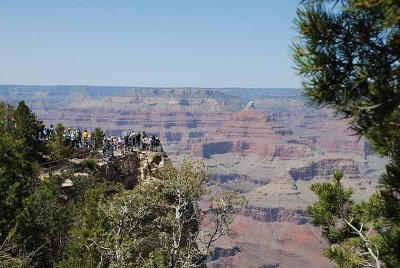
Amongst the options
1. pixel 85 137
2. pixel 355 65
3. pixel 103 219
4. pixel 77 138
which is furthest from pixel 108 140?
pixel 355 65

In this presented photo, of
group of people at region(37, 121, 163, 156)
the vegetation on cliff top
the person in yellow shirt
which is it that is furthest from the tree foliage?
the person in yellow shirt

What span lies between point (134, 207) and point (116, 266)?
4.45m

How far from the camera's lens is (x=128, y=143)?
4350cm

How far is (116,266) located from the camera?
17484 mm

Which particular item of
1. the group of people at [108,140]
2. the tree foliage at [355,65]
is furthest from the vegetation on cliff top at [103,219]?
the tree foliage at [355,65]

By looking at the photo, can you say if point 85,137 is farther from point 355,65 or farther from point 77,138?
point 355,65

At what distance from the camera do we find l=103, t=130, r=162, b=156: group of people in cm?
4127

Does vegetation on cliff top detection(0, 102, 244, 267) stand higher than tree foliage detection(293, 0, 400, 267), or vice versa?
tree foliage detection(293, 0, 400, 267)

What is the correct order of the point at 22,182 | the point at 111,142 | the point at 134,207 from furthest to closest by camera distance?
1. the point at 111,142
2. the point at 22,182
3. the point at 134,207

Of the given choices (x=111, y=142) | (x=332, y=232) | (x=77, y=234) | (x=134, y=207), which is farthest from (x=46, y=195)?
(x=332, y=232)

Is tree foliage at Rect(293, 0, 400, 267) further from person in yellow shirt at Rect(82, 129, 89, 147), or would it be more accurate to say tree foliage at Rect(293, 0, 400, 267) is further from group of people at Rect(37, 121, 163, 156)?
person in yellow shirt at Rect(82, 129, 89, 147)

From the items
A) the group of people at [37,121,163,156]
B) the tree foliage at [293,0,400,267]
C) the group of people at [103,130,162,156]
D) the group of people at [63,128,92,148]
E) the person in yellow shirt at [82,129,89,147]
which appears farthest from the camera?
the group of people at [103,130,162,156]

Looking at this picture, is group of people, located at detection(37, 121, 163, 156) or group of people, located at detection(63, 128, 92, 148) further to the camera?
group of people, located at detection(37, 121, 163, 156)

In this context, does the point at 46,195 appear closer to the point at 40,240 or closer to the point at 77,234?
the point at 40,240
